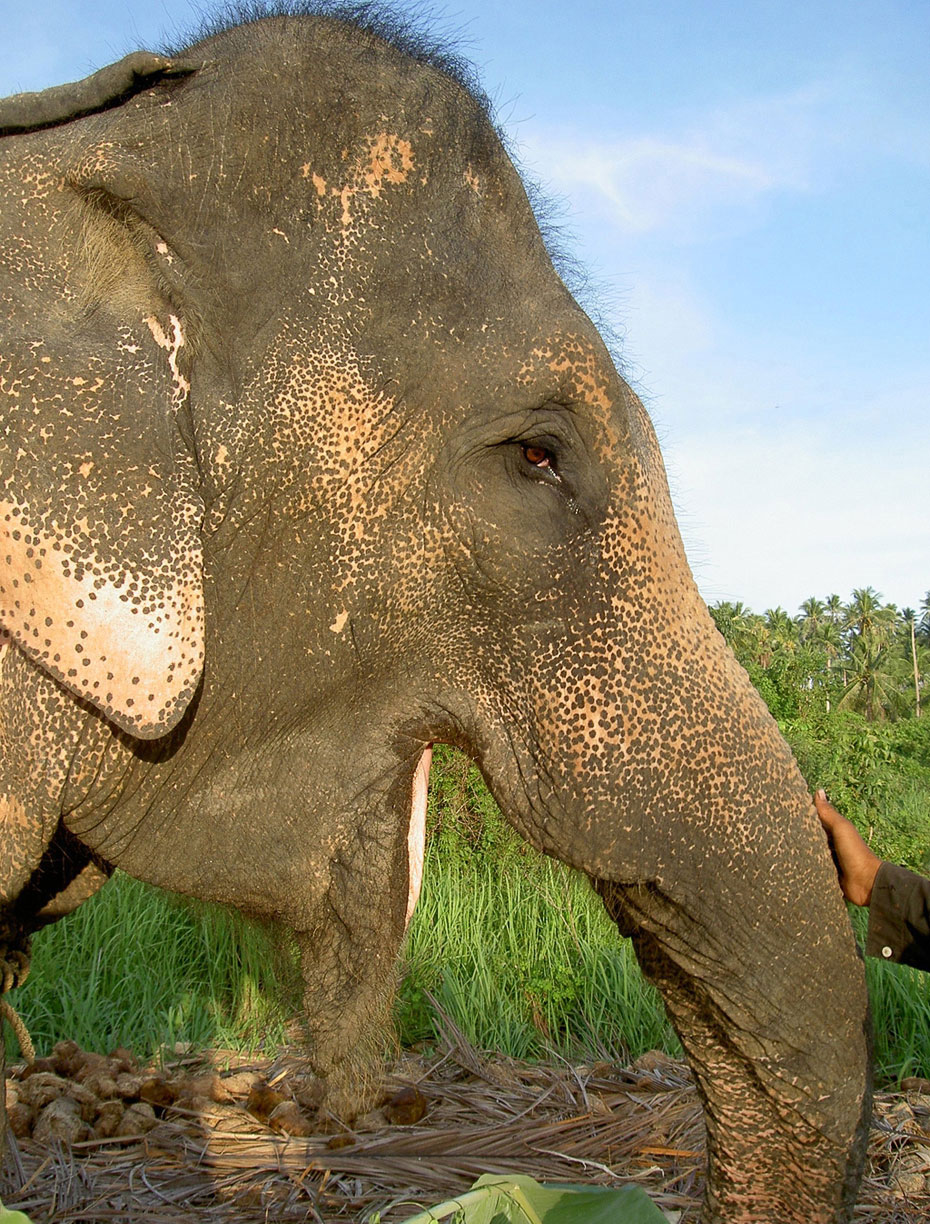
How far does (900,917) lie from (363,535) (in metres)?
1.29

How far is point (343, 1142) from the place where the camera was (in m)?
2.88

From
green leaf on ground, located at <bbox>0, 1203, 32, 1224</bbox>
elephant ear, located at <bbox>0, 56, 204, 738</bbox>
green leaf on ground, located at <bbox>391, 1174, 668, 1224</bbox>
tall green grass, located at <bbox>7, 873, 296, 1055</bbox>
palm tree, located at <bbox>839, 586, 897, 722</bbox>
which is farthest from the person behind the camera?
palm tree, located at <bbox>839, 586, 897, 722</bbox>

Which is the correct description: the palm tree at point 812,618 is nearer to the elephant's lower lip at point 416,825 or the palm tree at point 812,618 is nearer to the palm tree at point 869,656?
the palm tree at point 869,656

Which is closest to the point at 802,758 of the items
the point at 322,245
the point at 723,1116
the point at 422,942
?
the point at 422,942

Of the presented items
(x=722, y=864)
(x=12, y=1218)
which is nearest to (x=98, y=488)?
(x=722, y=864)

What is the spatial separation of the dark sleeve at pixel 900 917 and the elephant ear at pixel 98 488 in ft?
4.38

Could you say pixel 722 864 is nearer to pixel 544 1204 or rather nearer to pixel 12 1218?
pixel 544 1204

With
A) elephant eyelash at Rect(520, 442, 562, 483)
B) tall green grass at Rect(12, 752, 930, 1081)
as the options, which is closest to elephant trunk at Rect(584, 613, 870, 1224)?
elephant eyelash at Rect(520, 442, 562, 483)

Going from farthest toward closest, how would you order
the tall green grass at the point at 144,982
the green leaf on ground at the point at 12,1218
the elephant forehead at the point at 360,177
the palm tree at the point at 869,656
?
the palm tree at the point at 869,656 < the tall green grass at the point at 144,982 < the elephant forehead at the point at 360,177 < the green leaf on ground at the point at 12,1218

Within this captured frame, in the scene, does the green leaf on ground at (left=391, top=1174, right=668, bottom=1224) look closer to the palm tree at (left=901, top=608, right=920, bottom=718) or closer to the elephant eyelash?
the elephant eyelash

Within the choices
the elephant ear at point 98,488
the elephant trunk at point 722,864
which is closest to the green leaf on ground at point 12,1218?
the elephant ear at point 98,488

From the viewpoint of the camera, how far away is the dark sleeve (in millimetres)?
2084

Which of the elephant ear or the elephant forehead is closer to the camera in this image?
the elephant ear

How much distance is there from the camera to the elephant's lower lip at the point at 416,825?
1.80 meters
